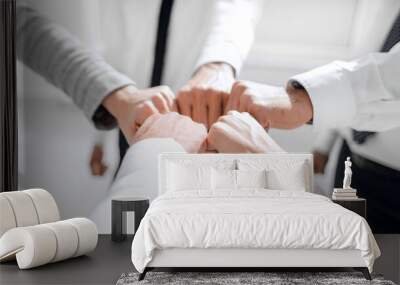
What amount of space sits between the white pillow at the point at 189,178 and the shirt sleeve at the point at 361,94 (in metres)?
1.42

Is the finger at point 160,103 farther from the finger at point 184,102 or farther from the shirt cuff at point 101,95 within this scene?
the shirt cuff at point 101,95

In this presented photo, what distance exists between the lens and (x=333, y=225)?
4406 mm

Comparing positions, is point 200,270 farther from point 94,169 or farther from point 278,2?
point 278,2

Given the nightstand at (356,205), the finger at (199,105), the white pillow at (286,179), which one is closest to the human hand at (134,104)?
the finger at (199,105)

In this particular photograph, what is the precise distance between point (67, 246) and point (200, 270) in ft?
3.58

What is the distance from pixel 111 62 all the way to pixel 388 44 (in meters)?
2.96

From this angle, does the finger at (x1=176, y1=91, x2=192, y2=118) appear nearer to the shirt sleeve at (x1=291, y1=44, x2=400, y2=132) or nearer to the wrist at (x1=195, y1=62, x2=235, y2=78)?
the wrist at (x1=195, y1=62, x2=235, y2=78)

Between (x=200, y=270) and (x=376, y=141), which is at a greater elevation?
(x=376, y=141)

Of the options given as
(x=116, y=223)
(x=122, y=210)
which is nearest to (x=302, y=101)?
(x=122, y=210)

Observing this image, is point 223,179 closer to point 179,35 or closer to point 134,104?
point 134,104

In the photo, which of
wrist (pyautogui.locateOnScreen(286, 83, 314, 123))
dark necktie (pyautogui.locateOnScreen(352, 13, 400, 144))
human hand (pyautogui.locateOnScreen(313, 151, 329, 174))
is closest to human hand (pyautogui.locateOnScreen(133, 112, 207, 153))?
wrist (pyautogui.locateOnScreen(286, 83, 314, 123))

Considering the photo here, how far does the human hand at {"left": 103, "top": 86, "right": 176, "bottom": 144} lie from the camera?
6.69 metres

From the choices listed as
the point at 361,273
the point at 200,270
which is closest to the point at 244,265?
the point at 200,270

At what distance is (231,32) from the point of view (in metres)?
6.72
